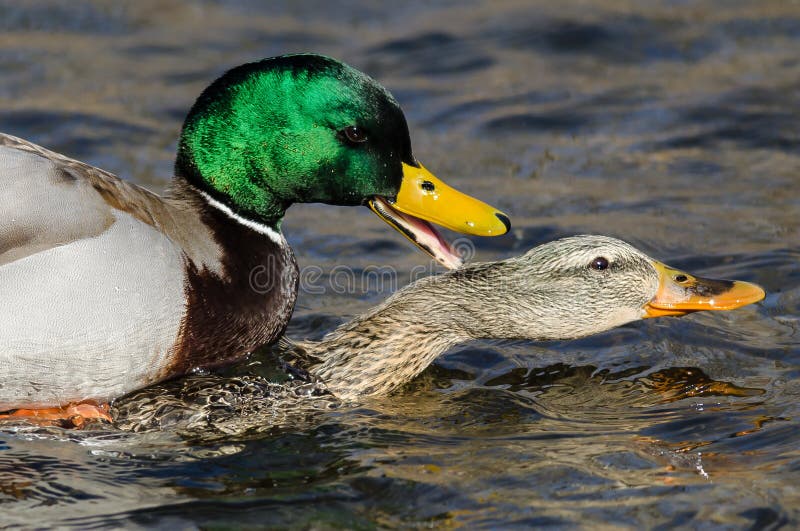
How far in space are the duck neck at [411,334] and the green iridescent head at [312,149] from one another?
13.5 inches

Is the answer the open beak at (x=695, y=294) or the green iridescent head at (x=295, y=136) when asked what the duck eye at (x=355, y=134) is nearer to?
the green iridescent head at (x=295, y=136)

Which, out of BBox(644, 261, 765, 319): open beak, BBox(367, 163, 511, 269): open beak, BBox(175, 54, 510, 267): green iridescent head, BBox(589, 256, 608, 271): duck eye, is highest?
BBox(175, 54, 510, 267): green iridescent head

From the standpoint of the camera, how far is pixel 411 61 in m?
10.5

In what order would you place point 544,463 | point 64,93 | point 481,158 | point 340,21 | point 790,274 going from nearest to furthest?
1. point 544,463
2. point 790,274
3. point 481,158
4. point 64,93
5. point 340,21

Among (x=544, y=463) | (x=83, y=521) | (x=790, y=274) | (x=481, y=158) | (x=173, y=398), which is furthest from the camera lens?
(x=481, y=158)

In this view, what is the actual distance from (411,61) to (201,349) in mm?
5271

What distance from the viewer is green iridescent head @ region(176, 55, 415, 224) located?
5.77 m

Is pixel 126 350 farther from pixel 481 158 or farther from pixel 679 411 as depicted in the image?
pixel 481 158

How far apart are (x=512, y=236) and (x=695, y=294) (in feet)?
7.18

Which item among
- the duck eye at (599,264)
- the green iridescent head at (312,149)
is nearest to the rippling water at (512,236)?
the duck eye at (599,264)

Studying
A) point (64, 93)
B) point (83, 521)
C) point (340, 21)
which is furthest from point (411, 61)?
point (83, 521)

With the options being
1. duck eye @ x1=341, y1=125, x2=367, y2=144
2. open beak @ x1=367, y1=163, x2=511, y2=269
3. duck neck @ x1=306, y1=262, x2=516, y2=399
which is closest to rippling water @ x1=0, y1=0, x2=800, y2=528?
duck neck @ x1=306, y1=262, x2=516, y2=399

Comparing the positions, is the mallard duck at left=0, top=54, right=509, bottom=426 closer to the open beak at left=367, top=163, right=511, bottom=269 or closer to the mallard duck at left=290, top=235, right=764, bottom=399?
the open beak at left=367, top=163, right=511, bottom=269

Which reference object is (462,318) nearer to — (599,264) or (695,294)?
(599,264)
